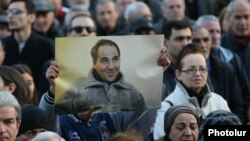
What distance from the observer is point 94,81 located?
9.36m

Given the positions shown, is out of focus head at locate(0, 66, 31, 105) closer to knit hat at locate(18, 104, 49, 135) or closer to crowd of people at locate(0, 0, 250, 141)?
crowd of people at locate(0, 0, 250, 141)

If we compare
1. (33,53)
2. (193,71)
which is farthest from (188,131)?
(33,53)

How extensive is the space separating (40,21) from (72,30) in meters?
1.87

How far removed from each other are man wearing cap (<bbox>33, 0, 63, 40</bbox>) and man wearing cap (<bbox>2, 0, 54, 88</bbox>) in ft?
1.45

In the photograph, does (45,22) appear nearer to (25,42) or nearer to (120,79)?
(25,42)

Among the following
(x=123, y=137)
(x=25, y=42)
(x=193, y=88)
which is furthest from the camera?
(x=25, y=42)

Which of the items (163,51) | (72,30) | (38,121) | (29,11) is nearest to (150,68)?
(163,51)

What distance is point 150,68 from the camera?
9.56m

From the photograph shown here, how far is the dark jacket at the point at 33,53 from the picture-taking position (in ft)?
45.8

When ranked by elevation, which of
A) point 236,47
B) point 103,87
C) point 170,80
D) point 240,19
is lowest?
point 170,80

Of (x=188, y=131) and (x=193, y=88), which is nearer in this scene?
(x=188, y=131)

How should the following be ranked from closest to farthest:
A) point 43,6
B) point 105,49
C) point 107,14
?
point 105,49
point 43,6
point 107,14

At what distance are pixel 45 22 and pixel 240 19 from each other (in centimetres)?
265

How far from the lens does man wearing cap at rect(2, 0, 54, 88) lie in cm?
1398
